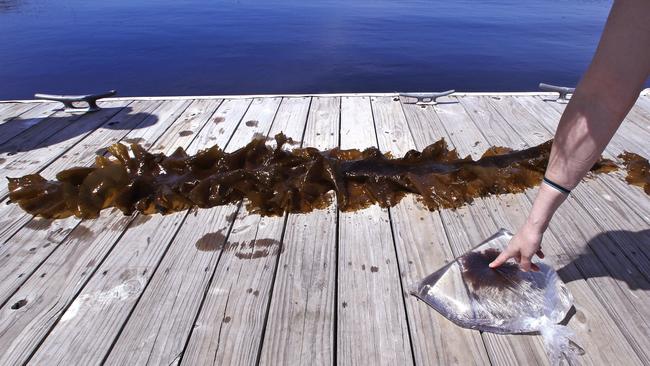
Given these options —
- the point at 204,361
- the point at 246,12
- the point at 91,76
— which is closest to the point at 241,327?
the point at 204,361

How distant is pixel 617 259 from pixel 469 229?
74 cm

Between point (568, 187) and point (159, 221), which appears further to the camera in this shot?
point (159, 221)

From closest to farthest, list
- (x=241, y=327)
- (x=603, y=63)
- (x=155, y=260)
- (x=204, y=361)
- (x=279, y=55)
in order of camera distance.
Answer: (x=603, y=63) < (x=204, y=361) < (x=241, y=327) < (x=155, y=260) < (x=279, y=55)

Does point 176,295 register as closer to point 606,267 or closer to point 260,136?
point 260,136

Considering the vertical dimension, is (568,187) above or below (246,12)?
above

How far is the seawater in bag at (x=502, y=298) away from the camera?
65.8 inches

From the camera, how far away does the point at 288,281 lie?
1.99 meters

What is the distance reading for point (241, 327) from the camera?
1.74 meters

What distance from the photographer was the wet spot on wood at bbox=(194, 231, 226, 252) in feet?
7.31

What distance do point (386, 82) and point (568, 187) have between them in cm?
927

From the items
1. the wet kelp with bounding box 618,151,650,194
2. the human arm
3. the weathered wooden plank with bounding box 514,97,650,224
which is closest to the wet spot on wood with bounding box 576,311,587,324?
the human arm

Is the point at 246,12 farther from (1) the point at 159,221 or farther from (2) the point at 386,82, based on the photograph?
(1) the point at 159,221

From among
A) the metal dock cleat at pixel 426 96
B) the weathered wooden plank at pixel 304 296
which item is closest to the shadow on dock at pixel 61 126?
the weathered wooden plank at pixel 304 296

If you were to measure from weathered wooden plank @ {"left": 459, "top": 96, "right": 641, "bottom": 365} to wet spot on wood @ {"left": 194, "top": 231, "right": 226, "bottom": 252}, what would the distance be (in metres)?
1.52
